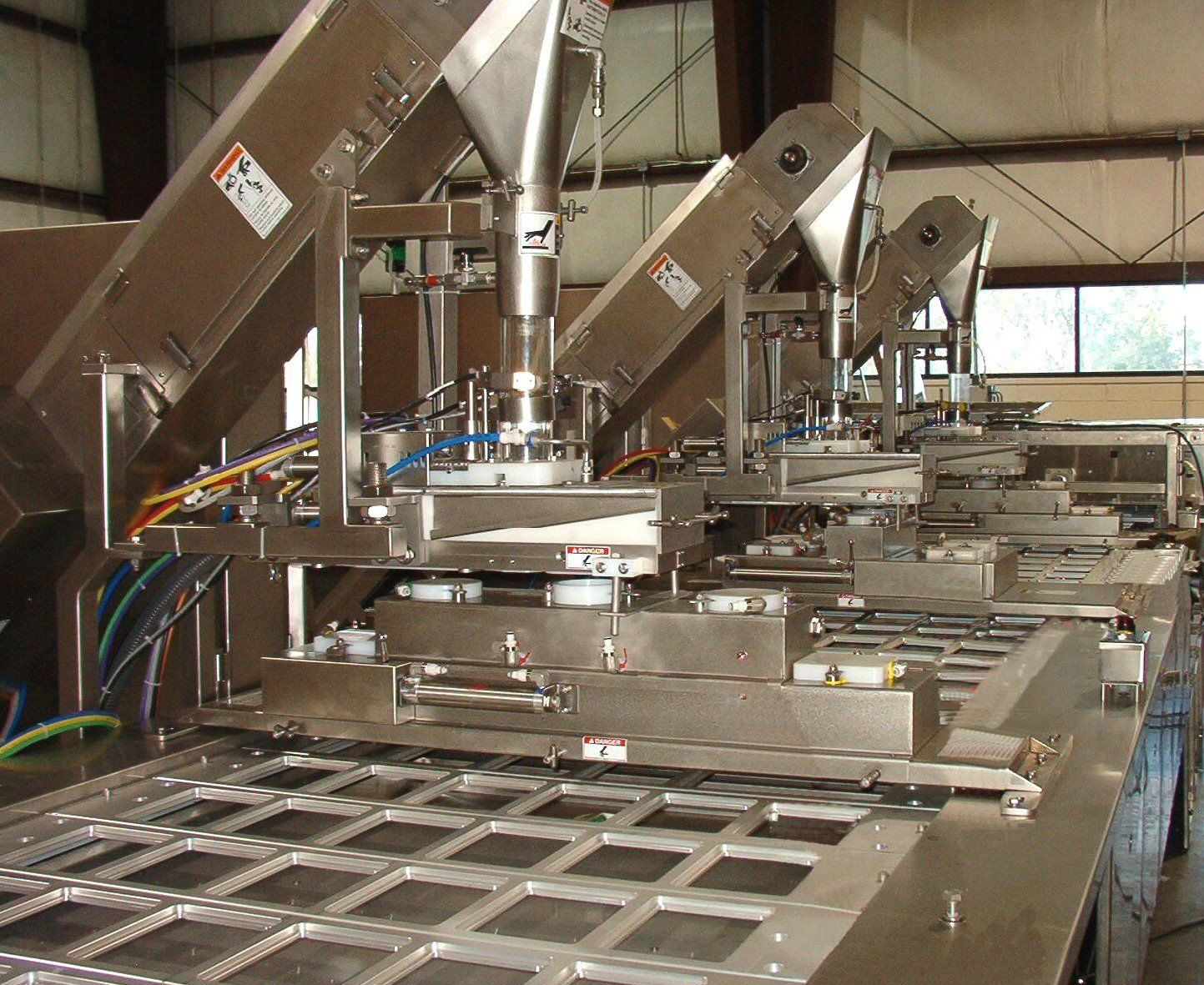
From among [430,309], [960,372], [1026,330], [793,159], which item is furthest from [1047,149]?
[430,309]

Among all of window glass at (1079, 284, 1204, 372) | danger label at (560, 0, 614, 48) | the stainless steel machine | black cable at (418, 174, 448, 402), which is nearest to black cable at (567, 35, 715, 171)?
window glass at (1079, 284, 1204, 372)

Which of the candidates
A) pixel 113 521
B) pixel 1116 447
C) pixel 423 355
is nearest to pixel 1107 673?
pixel 423 355

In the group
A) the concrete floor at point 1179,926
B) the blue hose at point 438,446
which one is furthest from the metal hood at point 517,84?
the concrete floor at point 1179,926

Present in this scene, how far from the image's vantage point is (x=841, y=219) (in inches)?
140

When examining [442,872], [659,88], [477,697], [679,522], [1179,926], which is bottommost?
[1179,926]

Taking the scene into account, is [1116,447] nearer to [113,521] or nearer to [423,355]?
[423,355]

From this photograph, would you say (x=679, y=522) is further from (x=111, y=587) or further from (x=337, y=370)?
(x=111, y=587)

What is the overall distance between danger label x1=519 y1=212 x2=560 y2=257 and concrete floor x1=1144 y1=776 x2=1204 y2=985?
2.12 m

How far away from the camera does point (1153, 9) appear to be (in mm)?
8031

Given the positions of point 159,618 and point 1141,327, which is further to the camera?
point 1141,327

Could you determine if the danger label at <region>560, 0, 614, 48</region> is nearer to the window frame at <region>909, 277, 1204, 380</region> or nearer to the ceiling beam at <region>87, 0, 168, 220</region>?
the window frame at <region>909, 277, 1204, 380</region>

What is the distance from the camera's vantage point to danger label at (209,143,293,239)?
2041 millimetres

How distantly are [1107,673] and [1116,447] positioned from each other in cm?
373

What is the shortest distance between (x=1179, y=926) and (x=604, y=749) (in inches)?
82.7
